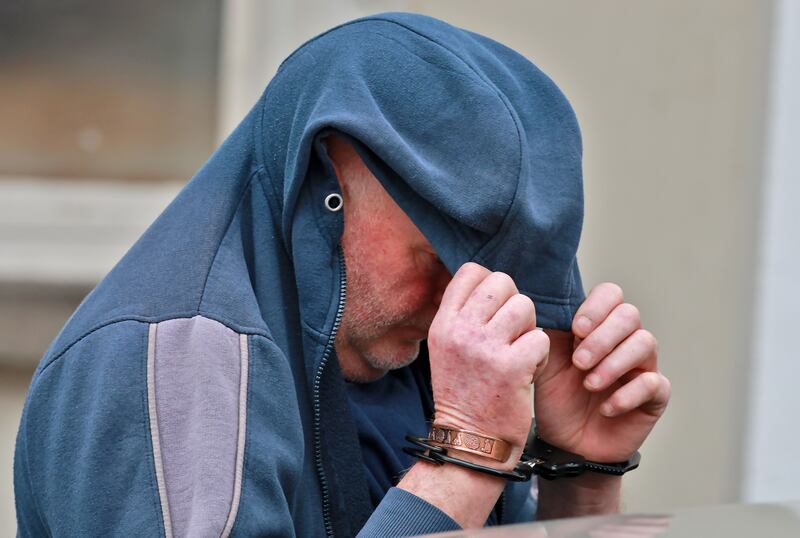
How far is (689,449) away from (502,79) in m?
1.99

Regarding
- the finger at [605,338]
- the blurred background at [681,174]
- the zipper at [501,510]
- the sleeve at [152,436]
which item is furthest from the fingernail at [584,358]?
the blurred background at [681,174]

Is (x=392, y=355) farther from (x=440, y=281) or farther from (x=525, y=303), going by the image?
(x=525, y=303)

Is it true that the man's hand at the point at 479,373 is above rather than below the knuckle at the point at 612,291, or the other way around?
below

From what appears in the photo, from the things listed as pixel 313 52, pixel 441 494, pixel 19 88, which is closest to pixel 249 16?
pixel 19 88

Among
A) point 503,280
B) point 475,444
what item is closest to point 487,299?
point 503,280

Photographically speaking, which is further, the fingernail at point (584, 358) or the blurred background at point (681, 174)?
the blurred background at point (681, 174)

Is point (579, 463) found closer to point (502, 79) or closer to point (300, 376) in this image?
point (300, 376)

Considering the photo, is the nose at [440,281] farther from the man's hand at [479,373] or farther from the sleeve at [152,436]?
the sleeve at [152,436]

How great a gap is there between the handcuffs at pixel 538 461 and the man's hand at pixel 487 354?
0.04 meters

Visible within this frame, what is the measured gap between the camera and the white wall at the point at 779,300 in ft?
10.7

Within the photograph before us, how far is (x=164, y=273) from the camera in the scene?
5.41 feet

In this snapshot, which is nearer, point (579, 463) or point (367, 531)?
point (367, 531)

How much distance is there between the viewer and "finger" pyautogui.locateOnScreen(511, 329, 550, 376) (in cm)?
166

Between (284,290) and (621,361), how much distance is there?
1.88ft
